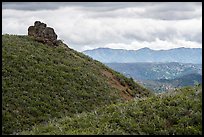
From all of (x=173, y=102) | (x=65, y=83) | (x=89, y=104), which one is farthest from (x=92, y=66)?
(x=173, y=102)

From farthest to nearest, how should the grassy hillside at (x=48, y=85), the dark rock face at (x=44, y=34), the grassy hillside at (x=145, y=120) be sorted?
1. the dark rock face at (x=44, y=34)
2. the grassy hillside at (x=48, y=85)
3. the grassy hillside at (x=145, y=120)

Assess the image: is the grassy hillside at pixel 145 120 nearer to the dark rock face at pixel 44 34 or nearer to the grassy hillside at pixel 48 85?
the grassy hillside at pixel 48 85

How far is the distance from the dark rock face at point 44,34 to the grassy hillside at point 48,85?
1260 millimetres

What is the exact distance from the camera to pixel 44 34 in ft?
158

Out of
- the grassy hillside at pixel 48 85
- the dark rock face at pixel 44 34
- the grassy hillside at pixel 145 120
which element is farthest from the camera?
the dark rock face at pixel 44 34

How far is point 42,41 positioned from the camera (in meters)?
46.9

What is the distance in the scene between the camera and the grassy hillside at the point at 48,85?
92.1 feet

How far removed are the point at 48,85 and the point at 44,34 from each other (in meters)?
15.3

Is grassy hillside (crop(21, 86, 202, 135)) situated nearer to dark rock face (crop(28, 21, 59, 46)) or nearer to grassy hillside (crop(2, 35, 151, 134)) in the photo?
grassy hillside (crop(2, 35, 151, 134))

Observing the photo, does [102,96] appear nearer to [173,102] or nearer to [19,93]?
[19,93]

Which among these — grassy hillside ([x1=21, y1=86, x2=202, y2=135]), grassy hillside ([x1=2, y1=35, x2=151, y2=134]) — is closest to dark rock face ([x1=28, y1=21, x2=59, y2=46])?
grassy hillside ([x1=2, y1=35, x2=151, y2=134])

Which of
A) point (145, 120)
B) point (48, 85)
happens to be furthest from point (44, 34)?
point (145, 120)

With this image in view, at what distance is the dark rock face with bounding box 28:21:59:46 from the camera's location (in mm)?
47125

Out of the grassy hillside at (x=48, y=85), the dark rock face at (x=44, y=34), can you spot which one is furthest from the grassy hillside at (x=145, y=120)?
the dark rock face at (x=44, y=34)
